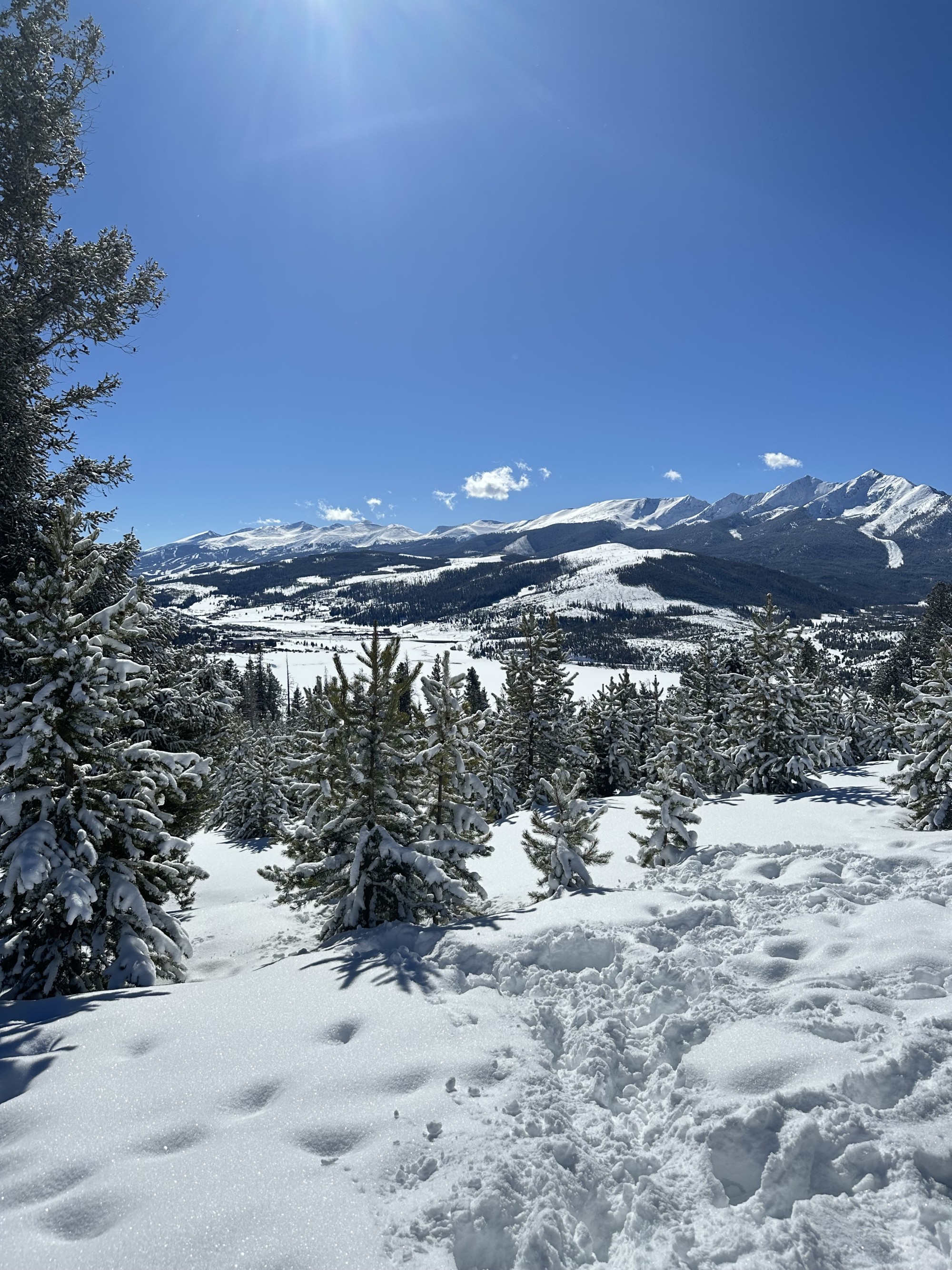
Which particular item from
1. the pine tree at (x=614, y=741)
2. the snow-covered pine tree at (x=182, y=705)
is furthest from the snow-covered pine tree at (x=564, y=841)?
the pine tree at (x=614, y=741)

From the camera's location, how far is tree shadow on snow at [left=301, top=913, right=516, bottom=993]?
694cm

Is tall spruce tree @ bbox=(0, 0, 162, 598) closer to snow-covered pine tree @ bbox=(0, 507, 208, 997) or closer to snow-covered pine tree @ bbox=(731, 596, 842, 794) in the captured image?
snow-covered pine tree @ bbox=(0, 507, 208, 997)

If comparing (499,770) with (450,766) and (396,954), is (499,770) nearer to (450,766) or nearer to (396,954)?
(450,766)

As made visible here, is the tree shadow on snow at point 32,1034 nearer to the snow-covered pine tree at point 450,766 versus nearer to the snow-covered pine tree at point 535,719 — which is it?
the snow-covered pine tree at point 450,766

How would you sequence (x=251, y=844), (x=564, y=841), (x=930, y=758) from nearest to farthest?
(x=564, y=841) < (x=930, y=758) < (x=251, y=844)

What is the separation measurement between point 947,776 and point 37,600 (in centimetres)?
1788

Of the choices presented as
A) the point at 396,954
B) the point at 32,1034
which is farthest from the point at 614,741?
the point at 32,1034

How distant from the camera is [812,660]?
57000mm

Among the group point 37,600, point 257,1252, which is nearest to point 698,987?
point 257,1252

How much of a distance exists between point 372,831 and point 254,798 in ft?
76.1

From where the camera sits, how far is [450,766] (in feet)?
36.9

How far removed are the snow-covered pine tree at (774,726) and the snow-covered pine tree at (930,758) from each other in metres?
4.56

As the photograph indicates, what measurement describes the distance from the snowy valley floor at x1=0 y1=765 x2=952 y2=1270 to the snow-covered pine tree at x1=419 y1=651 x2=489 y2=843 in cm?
300

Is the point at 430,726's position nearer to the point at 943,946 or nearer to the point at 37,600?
the point at 37,600
